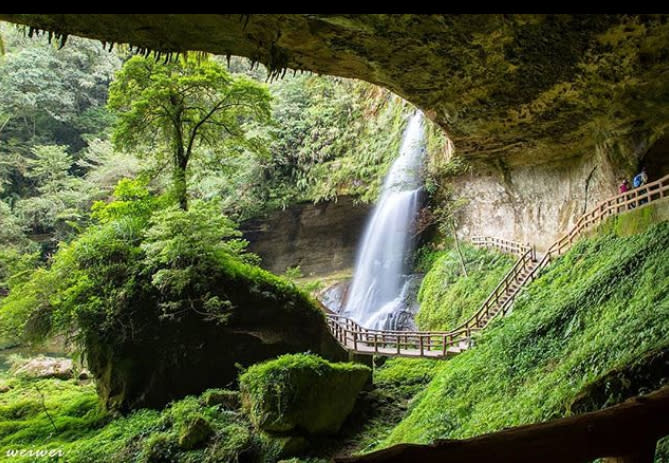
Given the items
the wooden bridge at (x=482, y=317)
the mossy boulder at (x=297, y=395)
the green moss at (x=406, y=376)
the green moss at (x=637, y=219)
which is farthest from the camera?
the green moss at (x=406, y=376)

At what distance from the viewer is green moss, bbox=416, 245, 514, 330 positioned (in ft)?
59.4

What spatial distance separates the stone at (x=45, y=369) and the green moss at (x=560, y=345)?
726 inches

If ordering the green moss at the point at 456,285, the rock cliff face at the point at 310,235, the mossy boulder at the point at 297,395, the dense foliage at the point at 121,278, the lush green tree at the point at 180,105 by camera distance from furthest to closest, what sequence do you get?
1. the rock cliff face at the point at 310,235
2. the green moss at the point at 456,285
3. the lush green tree at the point at 180,105
4. the dense foliage at the point at 121,278
5. the mossy boulder at the point at 297,395

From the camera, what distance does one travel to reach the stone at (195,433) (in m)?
9.88

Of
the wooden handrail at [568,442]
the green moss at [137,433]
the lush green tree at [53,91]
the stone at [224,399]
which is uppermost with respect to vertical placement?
the lush green tree at [53,91]

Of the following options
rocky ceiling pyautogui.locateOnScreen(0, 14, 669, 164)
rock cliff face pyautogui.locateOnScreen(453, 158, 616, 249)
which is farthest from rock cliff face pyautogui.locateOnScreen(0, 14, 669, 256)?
rock cliff face pyautogui.locateOnScreen(453, 158, 616, 249)

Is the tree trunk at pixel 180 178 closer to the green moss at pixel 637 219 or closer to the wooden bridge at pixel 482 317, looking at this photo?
the wooden bridge at pixel 482 317

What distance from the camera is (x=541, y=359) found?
28.2 feet

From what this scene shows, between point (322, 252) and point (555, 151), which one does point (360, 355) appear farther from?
point (322, 252)

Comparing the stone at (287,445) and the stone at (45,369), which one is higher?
the stone at (287,445)

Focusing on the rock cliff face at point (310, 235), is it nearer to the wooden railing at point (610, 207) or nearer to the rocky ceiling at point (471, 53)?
the wooden railing at point (610, 207)

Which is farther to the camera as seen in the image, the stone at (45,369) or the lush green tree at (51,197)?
the lush green tree at (51,197)

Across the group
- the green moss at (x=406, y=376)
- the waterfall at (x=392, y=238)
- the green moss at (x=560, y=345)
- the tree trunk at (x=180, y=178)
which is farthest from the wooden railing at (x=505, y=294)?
the tree trunk at (x=180, y=178)

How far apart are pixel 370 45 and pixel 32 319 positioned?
12.0 meters
